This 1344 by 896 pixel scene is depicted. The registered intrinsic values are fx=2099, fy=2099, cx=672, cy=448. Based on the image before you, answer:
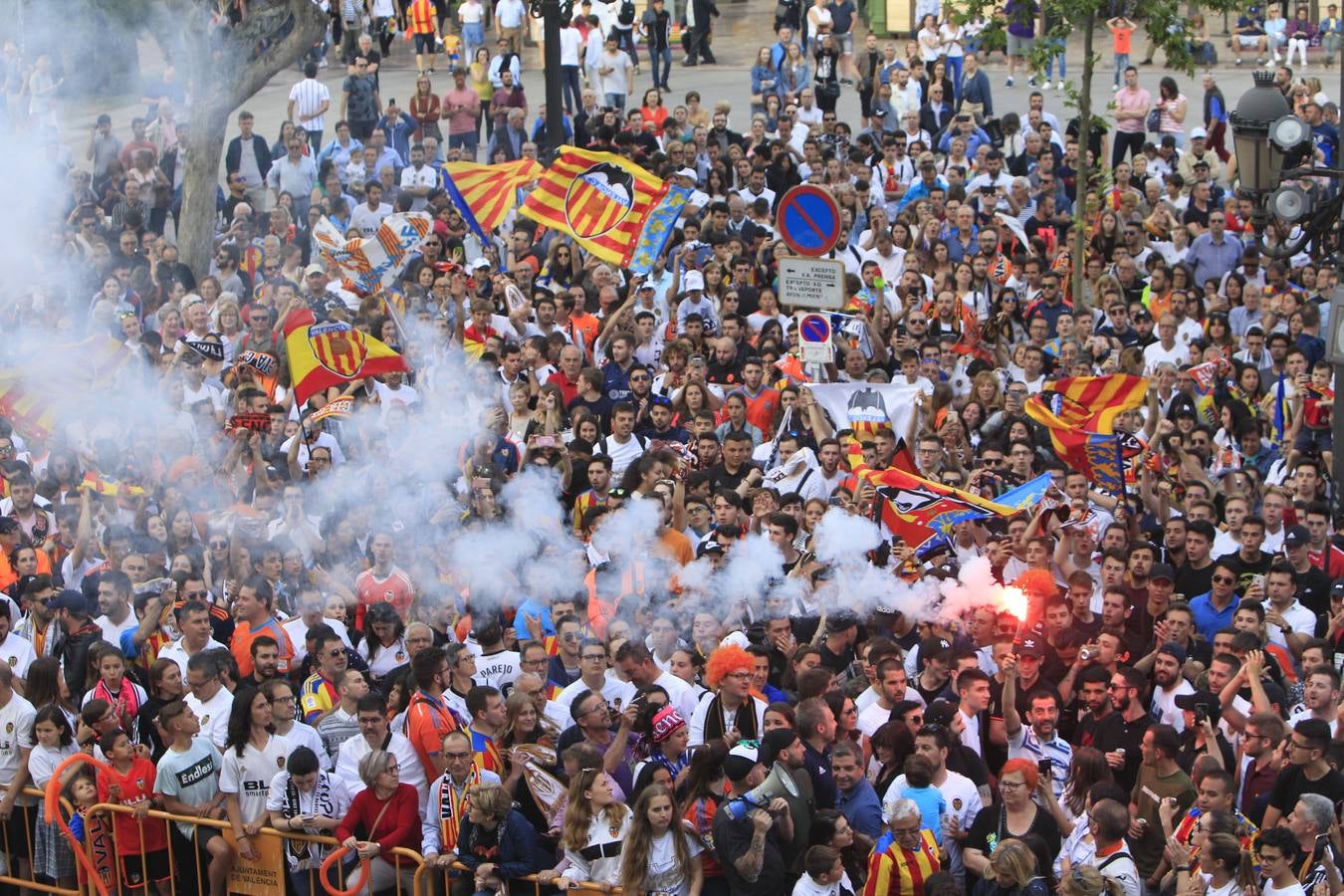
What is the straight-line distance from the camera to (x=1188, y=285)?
48.2 ft

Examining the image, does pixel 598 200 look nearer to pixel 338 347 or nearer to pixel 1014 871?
pixel 338 347

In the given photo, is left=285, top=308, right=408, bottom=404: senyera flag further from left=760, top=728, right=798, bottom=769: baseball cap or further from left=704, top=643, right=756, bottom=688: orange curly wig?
left=760, top=728, right=798, bottom=769: baseball cap

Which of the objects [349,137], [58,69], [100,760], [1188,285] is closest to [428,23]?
[349,137]

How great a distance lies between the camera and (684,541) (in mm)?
10742

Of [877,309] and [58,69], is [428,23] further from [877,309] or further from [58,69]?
[877,309]

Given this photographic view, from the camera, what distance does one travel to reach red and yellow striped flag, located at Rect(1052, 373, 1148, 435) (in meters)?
12.0

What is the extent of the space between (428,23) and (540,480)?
14.1 meters

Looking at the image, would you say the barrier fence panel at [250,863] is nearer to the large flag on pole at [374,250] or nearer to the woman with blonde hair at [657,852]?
the woman with blonde hair at [657,852]

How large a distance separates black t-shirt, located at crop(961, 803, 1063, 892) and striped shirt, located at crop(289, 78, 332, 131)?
1323 centimetres

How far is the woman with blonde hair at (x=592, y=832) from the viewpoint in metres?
Answer: 7.82

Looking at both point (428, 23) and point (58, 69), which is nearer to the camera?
point (58, 69)

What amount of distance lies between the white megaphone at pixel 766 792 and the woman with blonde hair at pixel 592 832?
413 mm

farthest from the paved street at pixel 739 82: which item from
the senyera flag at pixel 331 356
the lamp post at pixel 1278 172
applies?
the lamp post at pixel 1278 172

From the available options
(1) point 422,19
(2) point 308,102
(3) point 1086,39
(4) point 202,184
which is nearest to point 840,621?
(3) point 1086,39
